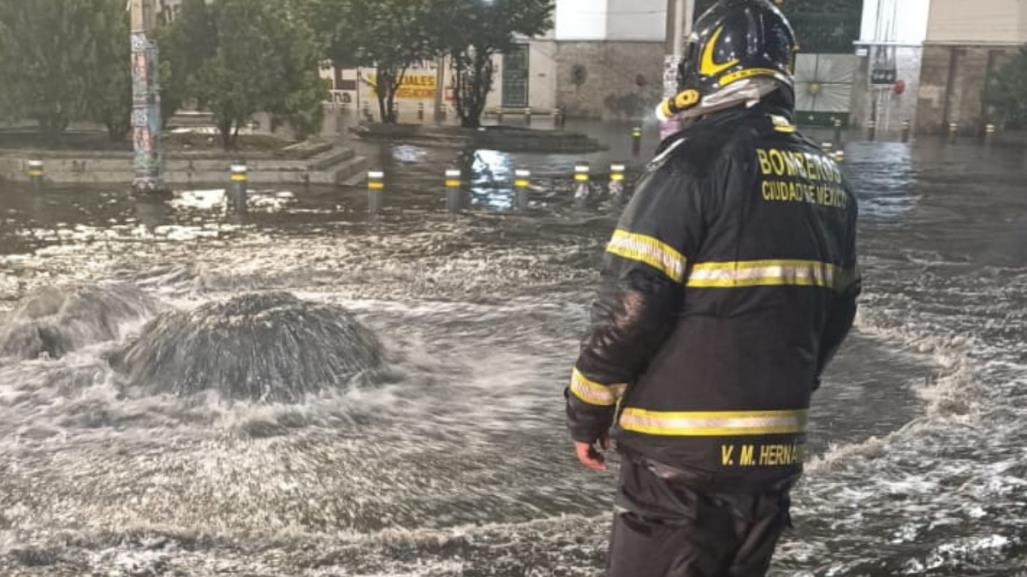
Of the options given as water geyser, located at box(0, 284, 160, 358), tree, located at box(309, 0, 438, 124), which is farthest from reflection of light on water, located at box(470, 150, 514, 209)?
water geyser, located at box(0, 284, 160, 358)

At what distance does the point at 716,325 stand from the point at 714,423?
0.25 m

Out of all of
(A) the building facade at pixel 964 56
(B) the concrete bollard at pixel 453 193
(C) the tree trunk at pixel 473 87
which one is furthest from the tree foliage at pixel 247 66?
(A) the building facade at pixel 964 56

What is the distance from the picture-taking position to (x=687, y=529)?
8.46 ft

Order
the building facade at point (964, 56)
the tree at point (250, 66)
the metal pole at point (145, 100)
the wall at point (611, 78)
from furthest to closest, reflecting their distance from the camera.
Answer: the wall at point (611, 78) < the building facade at point (964, 56) < the tree at point (250, 66) < the metal pole at point (145, 100)

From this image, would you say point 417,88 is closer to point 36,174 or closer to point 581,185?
point 581,185

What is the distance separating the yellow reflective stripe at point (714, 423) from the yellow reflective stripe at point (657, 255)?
0.37 meters

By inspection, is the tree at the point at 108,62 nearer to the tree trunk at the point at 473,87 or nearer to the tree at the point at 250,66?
the tree at the point at 250,66

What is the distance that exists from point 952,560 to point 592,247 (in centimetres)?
803

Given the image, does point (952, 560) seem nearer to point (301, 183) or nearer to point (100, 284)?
point (100, 284)

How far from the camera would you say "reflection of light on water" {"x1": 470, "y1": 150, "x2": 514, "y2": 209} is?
53.2 ft

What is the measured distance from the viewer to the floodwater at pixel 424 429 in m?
4.48

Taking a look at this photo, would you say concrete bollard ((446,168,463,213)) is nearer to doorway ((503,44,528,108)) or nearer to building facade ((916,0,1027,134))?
building facade ((916,0,1027,134))

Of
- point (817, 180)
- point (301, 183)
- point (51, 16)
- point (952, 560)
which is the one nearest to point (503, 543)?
point (952, 560)

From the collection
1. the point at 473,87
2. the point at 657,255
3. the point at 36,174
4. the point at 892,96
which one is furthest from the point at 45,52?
the point at 892,96
